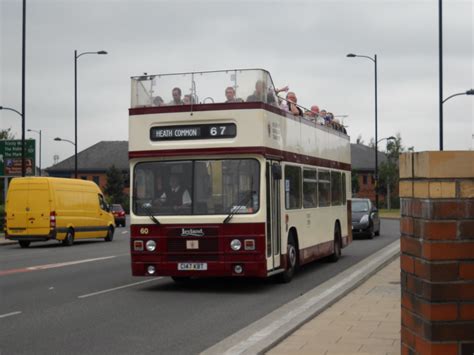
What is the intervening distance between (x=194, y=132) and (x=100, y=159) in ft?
363

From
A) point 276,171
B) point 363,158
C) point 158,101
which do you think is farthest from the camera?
point 363,158

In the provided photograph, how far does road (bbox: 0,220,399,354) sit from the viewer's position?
9.03 metres

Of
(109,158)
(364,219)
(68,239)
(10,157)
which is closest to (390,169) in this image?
(109,158)

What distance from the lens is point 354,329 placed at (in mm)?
9016

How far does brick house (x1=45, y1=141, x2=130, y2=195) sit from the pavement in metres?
108

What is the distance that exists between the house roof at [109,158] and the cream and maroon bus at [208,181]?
10289 centimetres

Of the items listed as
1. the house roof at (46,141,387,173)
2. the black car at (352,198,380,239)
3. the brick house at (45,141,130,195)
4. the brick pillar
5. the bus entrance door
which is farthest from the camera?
the brick house at (45,141,130,195)

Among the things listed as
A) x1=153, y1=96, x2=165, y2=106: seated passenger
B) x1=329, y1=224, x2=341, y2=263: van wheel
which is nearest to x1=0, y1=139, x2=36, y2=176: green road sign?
x1=329, y1=224, x2=341, y2=263: van wheel

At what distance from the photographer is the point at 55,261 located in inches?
858

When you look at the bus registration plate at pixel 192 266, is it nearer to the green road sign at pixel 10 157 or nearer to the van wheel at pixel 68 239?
the van wheel at pixel 68 239

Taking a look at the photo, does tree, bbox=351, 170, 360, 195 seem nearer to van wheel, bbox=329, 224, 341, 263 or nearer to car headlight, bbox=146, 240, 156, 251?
van wheel, bbox=329, 224, 341, 263

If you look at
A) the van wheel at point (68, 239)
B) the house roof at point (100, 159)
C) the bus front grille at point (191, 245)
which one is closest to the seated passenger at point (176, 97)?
the bus front grille at point (191, 245)

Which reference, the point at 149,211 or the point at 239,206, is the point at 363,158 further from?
the point at 239,206

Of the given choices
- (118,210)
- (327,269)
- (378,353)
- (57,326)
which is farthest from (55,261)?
(118,210)
